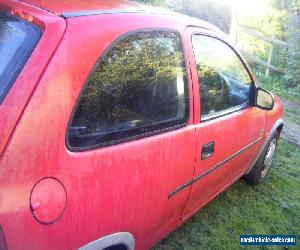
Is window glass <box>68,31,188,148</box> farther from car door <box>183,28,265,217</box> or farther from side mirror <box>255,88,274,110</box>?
side mirror <box>255,88,274,110</box>

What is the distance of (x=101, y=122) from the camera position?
2082 mm

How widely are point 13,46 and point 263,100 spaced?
8.77ft

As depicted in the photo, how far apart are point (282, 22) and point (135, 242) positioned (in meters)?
10.5

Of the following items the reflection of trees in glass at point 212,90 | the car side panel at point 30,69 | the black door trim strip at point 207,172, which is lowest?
the black door trim strip at point 207,172

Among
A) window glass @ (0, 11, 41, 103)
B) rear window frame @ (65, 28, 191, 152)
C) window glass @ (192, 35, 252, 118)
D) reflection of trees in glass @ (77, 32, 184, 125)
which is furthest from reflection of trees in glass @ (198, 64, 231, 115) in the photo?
window glass @ (0, 11, 41, 103)

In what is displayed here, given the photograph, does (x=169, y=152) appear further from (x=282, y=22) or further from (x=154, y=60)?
(x=282, y=22)

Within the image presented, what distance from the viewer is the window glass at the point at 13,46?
1.78 metres

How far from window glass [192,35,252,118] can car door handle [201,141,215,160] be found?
0.69ft

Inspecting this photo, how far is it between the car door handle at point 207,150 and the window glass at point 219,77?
21 centimetres

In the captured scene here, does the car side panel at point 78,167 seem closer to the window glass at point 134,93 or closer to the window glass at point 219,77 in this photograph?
the window glass at point 134,93

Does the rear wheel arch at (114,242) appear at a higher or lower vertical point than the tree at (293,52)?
higher

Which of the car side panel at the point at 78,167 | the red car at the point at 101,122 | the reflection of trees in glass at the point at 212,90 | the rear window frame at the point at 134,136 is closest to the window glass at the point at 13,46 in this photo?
the red car at the point at 101,122

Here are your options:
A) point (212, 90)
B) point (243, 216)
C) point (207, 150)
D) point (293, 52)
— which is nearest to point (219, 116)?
point (212, 90)

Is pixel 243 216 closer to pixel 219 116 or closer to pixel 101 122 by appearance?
pixel 219 116
